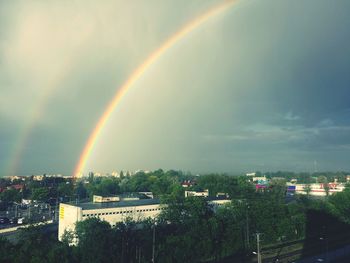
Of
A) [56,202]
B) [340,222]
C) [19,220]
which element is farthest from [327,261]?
[56,202]

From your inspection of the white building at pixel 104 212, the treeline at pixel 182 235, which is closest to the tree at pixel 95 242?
the treeline at pixel 182 235

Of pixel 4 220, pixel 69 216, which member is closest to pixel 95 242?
pixel 69 216

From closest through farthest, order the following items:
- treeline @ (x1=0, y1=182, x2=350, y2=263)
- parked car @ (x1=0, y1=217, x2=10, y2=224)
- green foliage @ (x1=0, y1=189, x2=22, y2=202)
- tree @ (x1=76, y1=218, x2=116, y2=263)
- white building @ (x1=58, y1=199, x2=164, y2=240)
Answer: tree @ (x1=76, y1=218, x2=116, y2=263), treeline @ (x1=0, y1=182, x2=350, y2=263), white building @ (x1=58, y1=199, x2=164, y2=240), parked car @ (x1=0, y1=217, x2=10, y2=224), green foliage @ (x1=0, y1=189, x2=22, y2=202)

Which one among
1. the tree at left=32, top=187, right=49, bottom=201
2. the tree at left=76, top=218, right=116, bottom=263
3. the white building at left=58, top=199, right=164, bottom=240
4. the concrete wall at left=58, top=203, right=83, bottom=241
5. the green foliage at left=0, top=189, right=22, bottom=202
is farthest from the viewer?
the green foliage at left=0, top=189, right=22, bottom=202

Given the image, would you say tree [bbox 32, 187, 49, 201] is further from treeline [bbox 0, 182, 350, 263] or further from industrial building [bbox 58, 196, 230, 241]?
treeline [bbox 0, 182, 350, 263]

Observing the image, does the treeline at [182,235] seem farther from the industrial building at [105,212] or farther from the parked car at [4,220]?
the parked car at [4,220]

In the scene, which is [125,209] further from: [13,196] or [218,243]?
[13,196]

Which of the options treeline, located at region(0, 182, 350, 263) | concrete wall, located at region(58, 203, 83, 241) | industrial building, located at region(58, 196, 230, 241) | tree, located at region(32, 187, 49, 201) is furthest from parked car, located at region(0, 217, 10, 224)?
treeline, located at region(0, 182, 350, 263)

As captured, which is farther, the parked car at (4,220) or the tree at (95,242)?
the parked car at (4,220)

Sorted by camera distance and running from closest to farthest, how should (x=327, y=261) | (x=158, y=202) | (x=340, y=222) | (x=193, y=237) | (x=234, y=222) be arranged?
(x=327, y=261)
(x=193, y=237)
(x=234, y=222)
(x=340, y=222)
(x=158, y=202)
